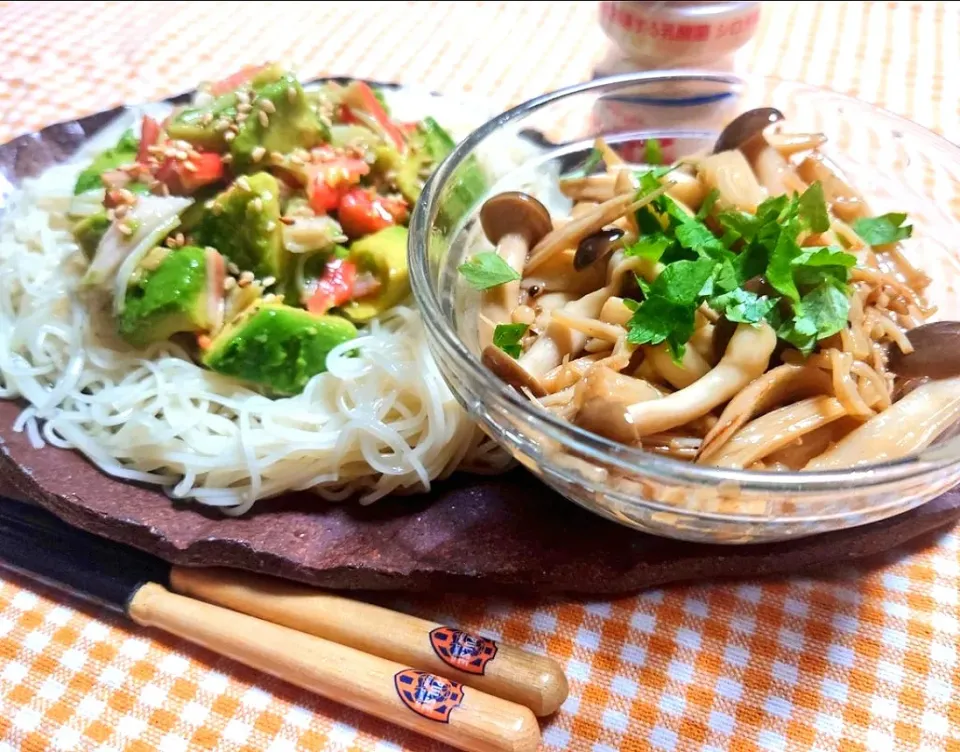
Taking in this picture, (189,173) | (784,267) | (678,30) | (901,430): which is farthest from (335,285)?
(678,30)

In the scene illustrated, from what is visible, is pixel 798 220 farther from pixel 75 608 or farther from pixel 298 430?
pixel 75 608

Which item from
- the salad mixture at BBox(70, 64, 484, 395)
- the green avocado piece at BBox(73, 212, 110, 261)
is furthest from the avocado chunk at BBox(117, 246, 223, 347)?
the green avocado piece at BBox(73, 212, 110, 261)

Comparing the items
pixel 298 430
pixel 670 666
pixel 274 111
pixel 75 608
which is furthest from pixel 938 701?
pixel 274 111

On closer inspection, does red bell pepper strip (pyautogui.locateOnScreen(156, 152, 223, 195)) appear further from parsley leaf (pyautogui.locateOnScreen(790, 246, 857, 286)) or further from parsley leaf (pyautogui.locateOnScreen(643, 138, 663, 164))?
parsley leaf (pyautogui.locateOnScreen(790, 246, 857, 286))

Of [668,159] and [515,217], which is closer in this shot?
[515,217]

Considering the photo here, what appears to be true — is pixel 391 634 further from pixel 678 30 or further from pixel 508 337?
pixel 678 30

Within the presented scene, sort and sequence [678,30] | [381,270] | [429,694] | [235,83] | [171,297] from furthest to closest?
[678,30] → [235,83] → [381,270] → [171,297] → [429,694]
